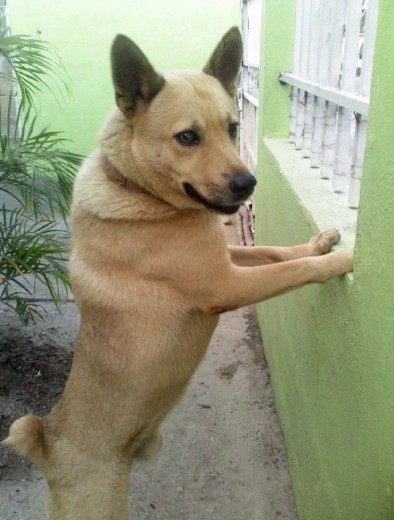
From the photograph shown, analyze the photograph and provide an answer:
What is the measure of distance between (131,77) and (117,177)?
15.3 inches

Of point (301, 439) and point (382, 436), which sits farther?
point (301, 439)

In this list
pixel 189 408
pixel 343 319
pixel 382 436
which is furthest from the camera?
pixel 189 408

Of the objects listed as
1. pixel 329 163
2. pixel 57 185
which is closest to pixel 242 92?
pixel 57 185

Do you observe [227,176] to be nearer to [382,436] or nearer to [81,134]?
[382,436]

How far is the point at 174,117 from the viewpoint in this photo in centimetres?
198

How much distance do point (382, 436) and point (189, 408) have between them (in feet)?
7.00

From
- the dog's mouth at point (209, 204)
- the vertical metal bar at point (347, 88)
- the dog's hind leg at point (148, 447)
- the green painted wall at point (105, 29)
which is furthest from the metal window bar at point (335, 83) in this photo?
the green painted wall at point (105, 29)

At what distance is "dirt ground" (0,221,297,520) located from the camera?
2676 millimetres

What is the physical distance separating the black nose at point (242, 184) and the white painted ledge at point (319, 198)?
378 mm

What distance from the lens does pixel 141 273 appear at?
80.4 inches

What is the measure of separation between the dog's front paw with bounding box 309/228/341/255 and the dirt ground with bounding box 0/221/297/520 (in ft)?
4.66

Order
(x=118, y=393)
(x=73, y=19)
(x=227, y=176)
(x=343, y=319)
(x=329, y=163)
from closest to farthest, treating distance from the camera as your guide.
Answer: (x=343, y=319)
(x=227, y=176)
(x=118, y=393)
(x=329, y=163)
(x=73, y=19)

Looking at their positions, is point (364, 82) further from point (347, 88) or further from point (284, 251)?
point (284, 251)

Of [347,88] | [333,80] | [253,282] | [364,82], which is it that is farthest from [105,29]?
[253,282]
